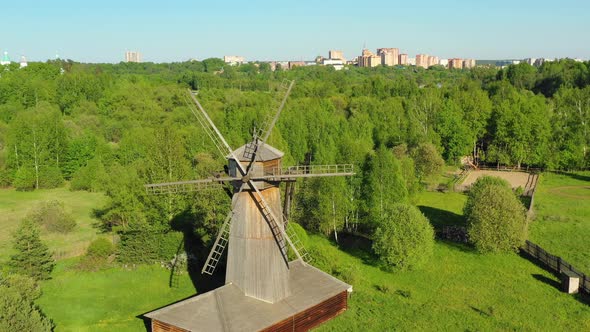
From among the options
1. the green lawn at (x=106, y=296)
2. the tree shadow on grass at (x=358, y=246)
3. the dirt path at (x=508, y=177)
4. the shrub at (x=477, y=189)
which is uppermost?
the shrub at (x=477, y=189)

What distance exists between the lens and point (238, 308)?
789 inches

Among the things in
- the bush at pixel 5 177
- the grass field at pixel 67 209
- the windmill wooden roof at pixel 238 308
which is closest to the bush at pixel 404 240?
the windmill wooden roof at pixel 238 308

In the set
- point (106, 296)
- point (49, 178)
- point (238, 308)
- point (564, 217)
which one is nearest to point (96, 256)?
point (106, 296)

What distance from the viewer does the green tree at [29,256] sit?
2552 centimetres

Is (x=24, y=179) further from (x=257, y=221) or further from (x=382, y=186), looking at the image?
(x=257, y=221)

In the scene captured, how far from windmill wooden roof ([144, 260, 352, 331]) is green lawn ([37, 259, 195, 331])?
10.00ft

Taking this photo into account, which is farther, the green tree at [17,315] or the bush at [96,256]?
the bush at [96,256]

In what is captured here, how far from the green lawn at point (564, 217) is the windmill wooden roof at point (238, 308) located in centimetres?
1613

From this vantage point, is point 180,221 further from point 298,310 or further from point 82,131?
point 82,131

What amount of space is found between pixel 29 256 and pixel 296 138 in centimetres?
2992

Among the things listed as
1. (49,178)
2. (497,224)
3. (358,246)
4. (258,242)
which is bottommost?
(358,246)

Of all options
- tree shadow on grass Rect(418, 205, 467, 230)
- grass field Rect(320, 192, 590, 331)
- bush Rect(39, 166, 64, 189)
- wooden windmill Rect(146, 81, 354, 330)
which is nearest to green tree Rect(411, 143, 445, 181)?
tree shadow on grass Rect(418, 205, 467, 230)

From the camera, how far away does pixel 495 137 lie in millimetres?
55062

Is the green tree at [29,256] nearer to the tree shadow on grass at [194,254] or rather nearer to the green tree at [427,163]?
the tree shadow on grass at [194,254]
